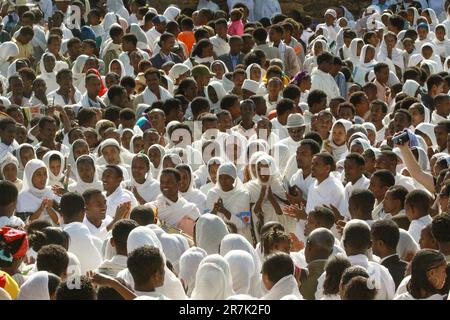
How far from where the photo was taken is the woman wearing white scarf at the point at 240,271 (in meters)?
8.45

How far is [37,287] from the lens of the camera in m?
7.74

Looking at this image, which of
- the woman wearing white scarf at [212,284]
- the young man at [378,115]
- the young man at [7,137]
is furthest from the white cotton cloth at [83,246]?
the young man at [378,115]

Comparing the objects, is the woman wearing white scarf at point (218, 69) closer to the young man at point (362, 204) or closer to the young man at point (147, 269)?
the young man at point (362, 204)

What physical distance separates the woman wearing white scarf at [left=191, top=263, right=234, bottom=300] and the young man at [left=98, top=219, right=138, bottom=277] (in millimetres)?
1080

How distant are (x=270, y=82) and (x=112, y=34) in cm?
369

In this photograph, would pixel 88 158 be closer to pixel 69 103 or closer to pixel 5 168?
pixel 5 168

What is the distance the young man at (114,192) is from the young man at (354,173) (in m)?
1.84

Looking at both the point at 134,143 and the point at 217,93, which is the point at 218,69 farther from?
the point at 134,143

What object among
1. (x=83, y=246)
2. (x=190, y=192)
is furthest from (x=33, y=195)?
(x=83, y=246)

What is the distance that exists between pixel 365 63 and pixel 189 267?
9.00 metres

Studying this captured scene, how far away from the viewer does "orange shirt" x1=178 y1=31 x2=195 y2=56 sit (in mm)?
18875

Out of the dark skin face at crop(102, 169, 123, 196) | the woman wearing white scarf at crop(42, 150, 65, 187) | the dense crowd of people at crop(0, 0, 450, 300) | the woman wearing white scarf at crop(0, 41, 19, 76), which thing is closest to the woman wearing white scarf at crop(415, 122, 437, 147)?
the dense crowd of people at crop(0, 0, 450, 300)

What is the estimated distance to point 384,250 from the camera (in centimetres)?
914

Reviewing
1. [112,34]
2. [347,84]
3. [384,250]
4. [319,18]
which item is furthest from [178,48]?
[384,250]
